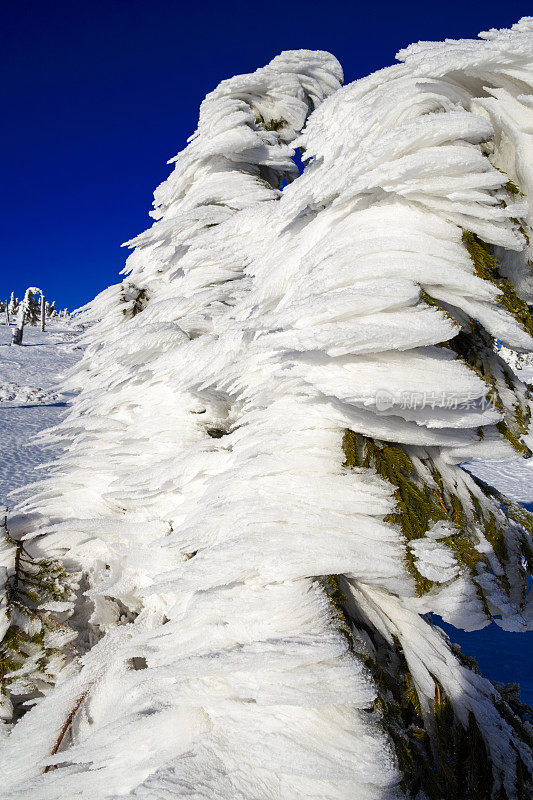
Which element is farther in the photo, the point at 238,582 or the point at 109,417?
the point at 109,417

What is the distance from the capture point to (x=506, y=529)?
759 mm

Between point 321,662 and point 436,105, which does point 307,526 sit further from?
point 436,105

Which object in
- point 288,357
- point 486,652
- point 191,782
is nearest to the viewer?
point 191,782

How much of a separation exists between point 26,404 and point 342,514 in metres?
5.37

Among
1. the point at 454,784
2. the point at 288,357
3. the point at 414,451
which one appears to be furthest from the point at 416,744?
the point at 288,357

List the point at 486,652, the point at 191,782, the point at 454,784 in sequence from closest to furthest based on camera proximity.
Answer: the point at 191,782 → the point at 454,784 → the point at 486,652

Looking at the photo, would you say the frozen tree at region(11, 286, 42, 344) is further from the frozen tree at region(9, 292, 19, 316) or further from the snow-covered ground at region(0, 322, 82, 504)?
the frozen tree at region(9, 292, 19, 316)

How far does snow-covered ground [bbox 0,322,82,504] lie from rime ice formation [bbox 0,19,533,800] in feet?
1.61

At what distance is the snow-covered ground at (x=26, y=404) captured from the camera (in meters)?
2.39

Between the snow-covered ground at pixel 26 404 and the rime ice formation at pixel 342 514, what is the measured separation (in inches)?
19.3

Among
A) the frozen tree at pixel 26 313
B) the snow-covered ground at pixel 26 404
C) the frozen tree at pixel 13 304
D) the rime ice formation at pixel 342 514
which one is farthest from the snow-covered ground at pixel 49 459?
the frozen tree at pixel 13 304

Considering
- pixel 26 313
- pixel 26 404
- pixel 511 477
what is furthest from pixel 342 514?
pixel 26 313

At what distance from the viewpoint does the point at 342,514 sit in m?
0.59

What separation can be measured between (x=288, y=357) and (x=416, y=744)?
0.52 m
